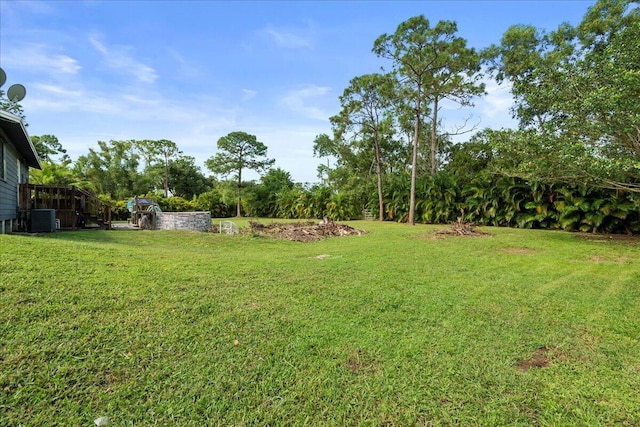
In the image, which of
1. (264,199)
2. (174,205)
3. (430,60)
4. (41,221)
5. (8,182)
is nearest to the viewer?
(8,182)

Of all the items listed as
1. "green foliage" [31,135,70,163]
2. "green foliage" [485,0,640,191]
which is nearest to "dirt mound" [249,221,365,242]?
"green foliage" [485,0,640,191]

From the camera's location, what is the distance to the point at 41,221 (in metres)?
7.98

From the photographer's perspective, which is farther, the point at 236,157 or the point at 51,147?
the point at 51,147

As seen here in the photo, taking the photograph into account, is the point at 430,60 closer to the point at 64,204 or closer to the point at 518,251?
the point at 518,251

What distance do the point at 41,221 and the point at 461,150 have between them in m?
18.1

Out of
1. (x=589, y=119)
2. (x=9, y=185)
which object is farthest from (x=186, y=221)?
(x=589, y=119)

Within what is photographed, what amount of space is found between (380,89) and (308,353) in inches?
629

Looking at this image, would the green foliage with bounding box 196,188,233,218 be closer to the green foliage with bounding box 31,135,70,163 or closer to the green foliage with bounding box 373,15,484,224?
the green foliage with bounding box 31,135,70,163

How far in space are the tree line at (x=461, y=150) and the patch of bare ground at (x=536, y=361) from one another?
5.34 metres

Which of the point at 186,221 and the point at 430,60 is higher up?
the point at 430,60

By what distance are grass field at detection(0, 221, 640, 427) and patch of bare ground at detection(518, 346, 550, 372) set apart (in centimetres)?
1

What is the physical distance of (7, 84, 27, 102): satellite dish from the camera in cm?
771

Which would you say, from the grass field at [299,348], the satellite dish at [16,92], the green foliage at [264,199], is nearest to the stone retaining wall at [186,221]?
the satellite dish at [16,92]

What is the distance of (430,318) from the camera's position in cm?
309
